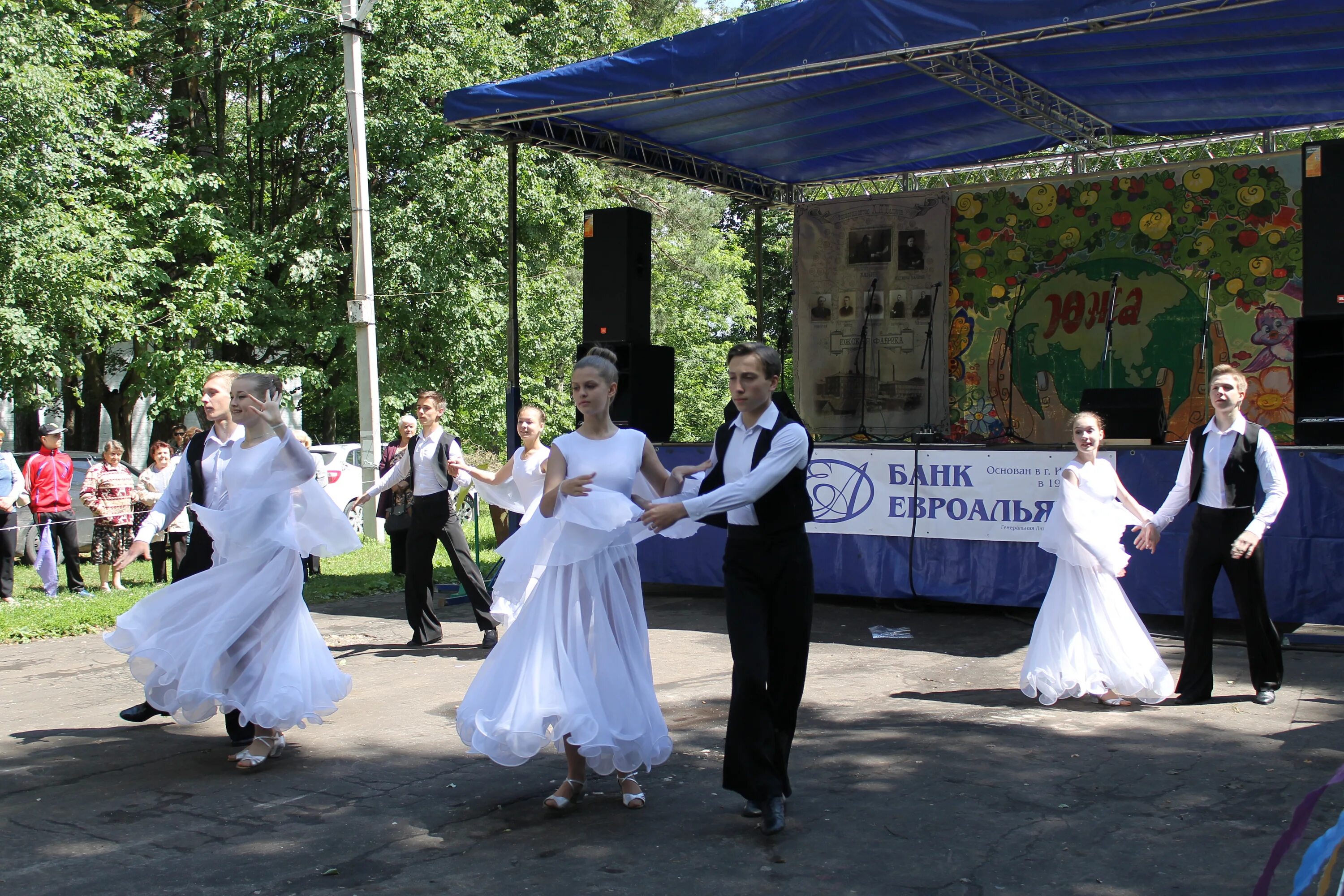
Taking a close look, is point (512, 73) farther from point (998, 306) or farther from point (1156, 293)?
point (1156, 293)

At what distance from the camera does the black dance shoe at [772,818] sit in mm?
4418

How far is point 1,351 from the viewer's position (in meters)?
15.5

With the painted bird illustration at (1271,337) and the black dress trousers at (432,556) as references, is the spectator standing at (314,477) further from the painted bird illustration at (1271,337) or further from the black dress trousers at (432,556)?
the painted bird illustration at (1271,337)

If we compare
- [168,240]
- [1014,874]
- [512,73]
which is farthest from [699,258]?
[1014,874]

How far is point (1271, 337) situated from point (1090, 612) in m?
6.86

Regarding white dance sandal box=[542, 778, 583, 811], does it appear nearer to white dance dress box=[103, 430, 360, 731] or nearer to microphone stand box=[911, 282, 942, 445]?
white dance dress box=[103, 430, 360, 731]

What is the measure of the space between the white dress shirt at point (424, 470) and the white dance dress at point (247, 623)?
9.47 feet

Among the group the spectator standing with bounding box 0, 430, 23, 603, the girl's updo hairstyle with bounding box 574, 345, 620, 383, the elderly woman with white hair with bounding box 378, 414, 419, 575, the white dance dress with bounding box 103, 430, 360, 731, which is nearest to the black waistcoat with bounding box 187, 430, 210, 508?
the white dance dress with bounding box 103, 430, 360, 731

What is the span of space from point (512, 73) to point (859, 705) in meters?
17.9

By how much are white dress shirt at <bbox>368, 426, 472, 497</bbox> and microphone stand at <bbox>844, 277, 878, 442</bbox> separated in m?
6.79

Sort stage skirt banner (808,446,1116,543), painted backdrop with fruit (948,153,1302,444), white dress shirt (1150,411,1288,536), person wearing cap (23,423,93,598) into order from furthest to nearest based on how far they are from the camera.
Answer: person wearing cap (23,423,93,598), painted backdrop with fruit (948,153,1302,444), stage skirt banner (808,446,1116,543), white dress shirt (1150,411,1288,536)

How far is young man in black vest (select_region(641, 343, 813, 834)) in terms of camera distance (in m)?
4.43

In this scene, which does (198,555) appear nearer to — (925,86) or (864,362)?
(925,86)

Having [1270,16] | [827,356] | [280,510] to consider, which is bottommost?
[280,510]
